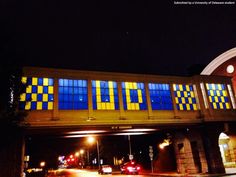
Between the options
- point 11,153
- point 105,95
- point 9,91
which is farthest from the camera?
point 105,95

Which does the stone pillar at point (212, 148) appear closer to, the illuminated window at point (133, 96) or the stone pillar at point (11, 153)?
the illuminated window at point (133, 96)

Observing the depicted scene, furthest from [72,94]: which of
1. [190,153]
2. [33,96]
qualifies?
[190,153]

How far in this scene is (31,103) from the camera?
20.9 metres

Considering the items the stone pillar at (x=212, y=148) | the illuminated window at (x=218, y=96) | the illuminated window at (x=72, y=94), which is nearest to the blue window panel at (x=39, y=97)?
the illuminated window at (x=72, y=94)

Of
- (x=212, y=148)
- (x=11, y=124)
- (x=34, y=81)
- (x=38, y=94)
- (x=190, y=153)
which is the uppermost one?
(x=34, y=81)

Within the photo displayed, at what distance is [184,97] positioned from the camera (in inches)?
1045

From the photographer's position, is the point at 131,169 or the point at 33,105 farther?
the point at 131,169

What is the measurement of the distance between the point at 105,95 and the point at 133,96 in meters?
3.10

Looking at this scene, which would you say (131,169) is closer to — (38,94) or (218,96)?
(218,96)

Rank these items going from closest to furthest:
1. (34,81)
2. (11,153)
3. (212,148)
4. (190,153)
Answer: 1. (11,153)
2. (34,81)
3. (212,148)
4. (190,153)

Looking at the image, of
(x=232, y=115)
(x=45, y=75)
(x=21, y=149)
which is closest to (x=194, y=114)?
(x=232, y=115)

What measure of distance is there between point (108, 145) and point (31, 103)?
3212 centimetres

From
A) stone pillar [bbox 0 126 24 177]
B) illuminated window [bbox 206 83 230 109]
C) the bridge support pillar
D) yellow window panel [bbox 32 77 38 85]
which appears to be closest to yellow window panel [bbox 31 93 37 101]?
yellow window panel [bbox 32 77 38 85]

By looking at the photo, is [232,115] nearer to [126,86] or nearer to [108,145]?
[126,86]
